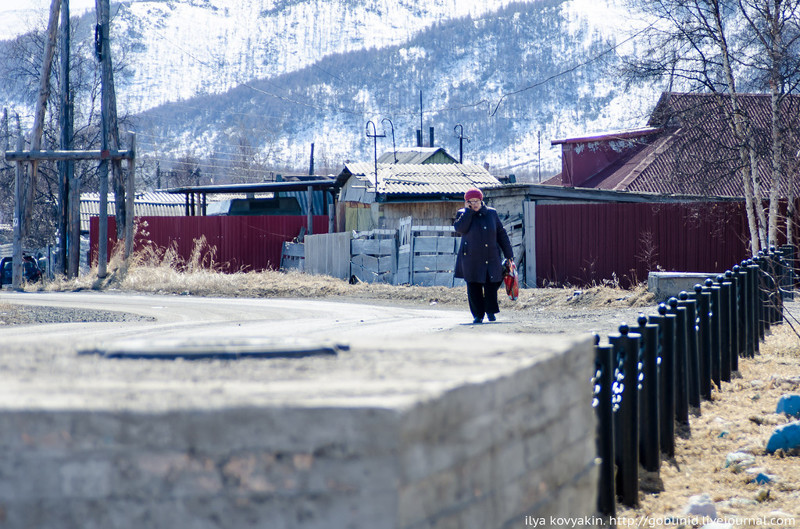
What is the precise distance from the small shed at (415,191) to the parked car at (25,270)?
12.5m

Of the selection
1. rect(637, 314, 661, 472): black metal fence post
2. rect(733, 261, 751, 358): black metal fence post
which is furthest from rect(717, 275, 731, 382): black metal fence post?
rect(637, 314, 661, 472): black metal fence post

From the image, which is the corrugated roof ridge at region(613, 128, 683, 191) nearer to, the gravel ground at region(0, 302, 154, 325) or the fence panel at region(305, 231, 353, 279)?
the fence panel at region(305, 231, 353, 279)

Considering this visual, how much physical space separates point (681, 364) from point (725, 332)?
1.74 meters

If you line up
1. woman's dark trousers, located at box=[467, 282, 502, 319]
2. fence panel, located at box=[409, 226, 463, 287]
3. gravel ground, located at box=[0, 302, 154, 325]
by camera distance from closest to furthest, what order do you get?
woman's dark trousers, located at box=[467, 282, 502, 319], gravel ground, located at box=[0, 302, 154, 325], fence panel, located at box=[409, 226, 463, 287]

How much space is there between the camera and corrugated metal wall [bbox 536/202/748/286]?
1828 cm

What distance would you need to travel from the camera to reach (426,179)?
2827 cm

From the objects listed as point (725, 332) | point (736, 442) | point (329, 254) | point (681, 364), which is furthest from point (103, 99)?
point (736, 442)

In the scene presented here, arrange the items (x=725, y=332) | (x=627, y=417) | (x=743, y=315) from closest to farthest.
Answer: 1. (x=627, y=417)
2. (x=725, y=332)
3. (x=743, y=315)

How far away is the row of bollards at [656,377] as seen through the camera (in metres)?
4.14

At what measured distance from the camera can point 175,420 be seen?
201cm

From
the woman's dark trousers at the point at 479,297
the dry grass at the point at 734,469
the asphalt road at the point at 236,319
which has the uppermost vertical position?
the woman's dark trousers at the point at 479,297

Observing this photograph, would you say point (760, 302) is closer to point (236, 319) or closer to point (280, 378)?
point (236, 319)

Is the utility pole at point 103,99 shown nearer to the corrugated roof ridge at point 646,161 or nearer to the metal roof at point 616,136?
the corrugated roof ridge at point 646,161

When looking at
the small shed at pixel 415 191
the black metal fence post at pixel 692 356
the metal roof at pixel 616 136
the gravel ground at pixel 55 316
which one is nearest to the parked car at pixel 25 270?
the small shed at pixel 415 191
